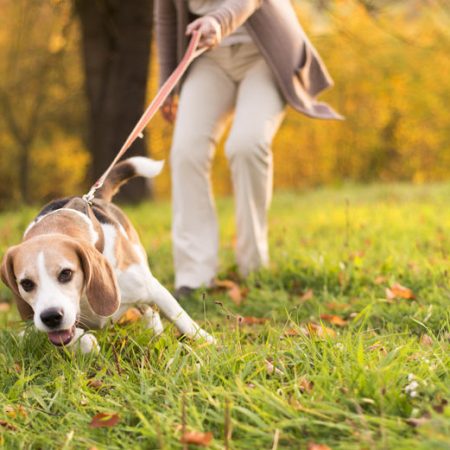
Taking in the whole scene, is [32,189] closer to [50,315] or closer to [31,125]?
[31,125]

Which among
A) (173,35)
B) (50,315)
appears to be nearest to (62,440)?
(50,315)

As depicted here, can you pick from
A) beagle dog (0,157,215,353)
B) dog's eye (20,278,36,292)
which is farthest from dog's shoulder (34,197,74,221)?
dog's eye (20,278,36,292)

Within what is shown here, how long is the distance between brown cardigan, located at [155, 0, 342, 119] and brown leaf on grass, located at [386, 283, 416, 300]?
1.25 m

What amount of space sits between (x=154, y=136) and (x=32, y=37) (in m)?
3.94

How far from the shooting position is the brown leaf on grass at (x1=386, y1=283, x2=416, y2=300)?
405 cm

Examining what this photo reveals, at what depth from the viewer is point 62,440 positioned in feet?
7.87

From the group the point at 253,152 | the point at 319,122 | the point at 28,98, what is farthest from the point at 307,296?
the point at 319,122

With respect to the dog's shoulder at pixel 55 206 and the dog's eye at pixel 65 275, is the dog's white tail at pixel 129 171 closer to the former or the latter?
the dog's shoulder at pixel 55 206

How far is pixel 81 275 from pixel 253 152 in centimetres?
181

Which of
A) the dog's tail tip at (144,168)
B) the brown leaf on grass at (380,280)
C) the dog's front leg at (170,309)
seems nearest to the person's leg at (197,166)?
the dog's tail tip at (144,168)

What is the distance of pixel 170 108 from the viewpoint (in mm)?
5062

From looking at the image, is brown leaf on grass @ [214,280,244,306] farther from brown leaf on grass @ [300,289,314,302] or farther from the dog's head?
the dog's head

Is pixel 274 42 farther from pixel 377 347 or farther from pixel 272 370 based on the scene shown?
pixel 272 370

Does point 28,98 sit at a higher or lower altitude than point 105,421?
lower
